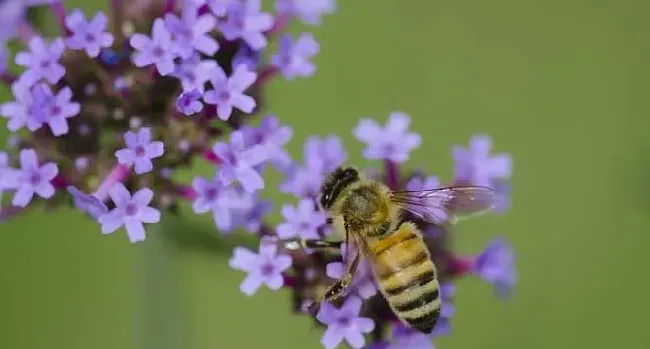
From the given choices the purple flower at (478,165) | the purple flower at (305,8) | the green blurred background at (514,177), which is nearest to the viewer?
the purple flower at (478,165)

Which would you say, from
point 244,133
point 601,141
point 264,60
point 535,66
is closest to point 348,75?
point 535,66

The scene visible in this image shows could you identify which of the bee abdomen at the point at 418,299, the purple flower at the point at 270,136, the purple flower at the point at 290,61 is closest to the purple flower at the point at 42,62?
the purple flower at the point at 270,136

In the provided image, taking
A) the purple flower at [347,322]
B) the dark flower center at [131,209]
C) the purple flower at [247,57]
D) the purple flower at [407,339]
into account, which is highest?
the purple flower at [247,57]

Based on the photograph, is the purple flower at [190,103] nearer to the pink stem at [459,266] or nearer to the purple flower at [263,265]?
the purple flower at [263,265]

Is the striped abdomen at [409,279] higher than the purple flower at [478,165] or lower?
higher

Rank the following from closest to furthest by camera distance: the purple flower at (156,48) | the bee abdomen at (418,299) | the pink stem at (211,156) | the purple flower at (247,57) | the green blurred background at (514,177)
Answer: the bee abdomen at (418,299) < the purple flower at (156,48) < the pink stem at (211,156) < the purple flower at (247,57) < the green blurred background at (514,177)

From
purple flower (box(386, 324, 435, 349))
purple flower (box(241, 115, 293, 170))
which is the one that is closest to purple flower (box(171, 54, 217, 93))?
purple flower (box(241, 115, 293, 170))
